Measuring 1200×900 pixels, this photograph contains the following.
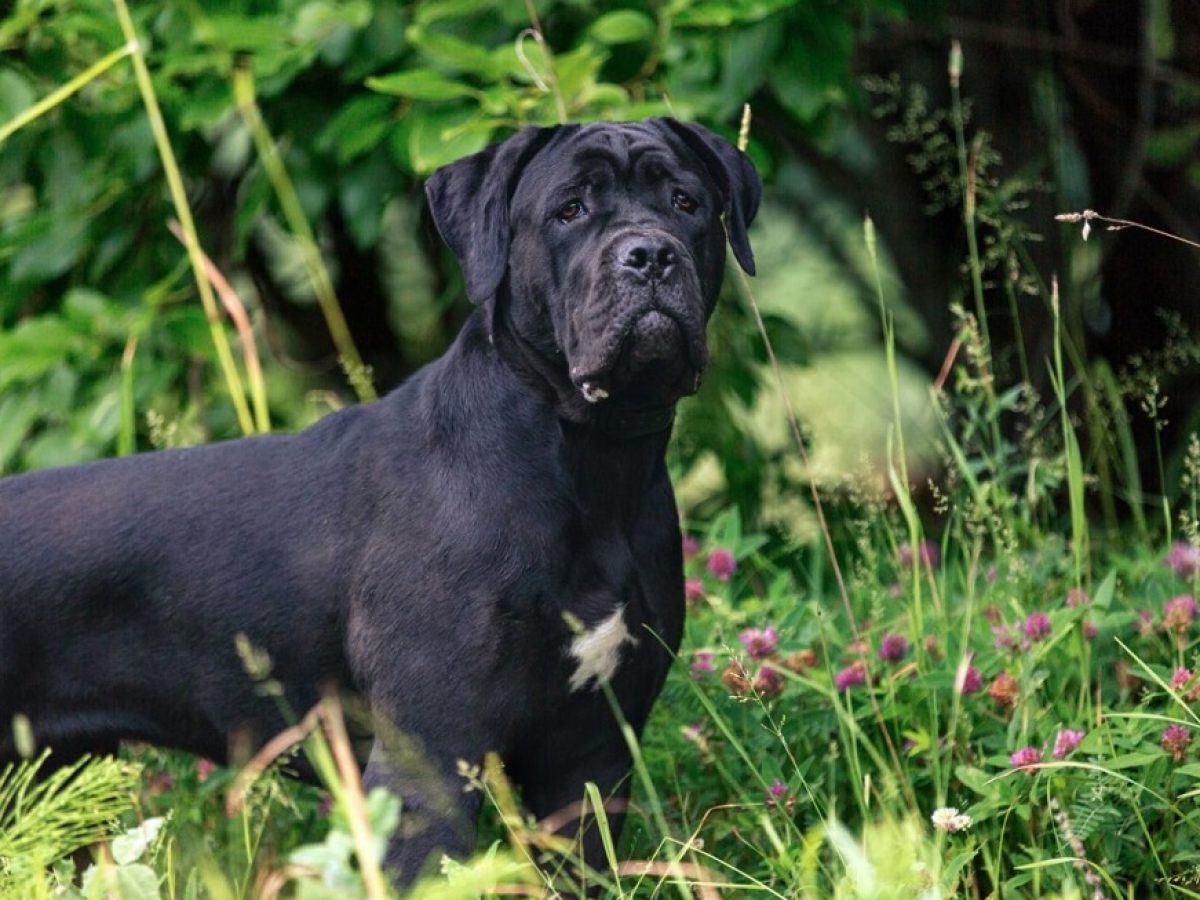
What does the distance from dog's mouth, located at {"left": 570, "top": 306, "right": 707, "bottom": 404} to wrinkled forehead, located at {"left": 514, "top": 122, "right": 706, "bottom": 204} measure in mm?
315

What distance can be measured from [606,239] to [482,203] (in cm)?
30

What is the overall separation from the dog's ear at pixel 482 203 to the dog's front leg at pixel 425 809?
80cm

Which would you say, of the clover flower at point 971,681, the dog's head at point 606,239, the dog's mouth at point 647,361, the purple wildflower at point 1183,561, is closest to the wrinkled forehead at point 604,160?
the dog's head at point 606,239

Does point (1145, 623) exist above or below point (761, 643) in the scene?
below

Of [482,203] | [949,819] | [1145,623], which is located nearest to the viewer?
[949,819]

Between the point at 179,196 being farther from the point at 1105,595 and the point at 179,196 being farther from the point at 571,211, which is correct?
the point at 1105,595

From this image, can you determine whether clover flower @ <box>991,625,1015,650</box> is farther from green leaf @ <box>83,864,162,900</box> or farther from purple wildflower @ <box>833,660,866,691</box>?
green leaf @ <box>83,864,162,900</box>

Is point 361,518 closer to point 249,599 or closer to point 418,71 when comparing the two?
point 249,599

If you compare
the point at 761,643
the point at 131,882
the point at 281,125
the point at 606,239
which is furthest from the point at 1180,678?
the point at 281,125

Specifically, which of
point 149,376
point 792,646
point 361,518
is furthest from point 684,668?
point 149,376

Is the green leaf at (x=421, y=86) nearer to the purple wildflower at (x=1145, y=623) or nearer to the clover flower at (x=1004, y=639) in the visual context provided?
the clover flower at (x=1004, y=639)

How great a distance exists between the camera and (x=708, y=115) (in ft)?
13.9

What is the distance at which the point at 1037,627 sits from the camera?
3.52 meters

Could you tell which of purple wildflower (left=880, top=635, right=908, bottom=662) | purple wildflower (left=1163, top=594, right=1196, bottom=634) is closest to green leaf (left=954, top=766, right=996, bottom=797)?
purple wildflower (left=880, top=635, right=908, bottom=662)
